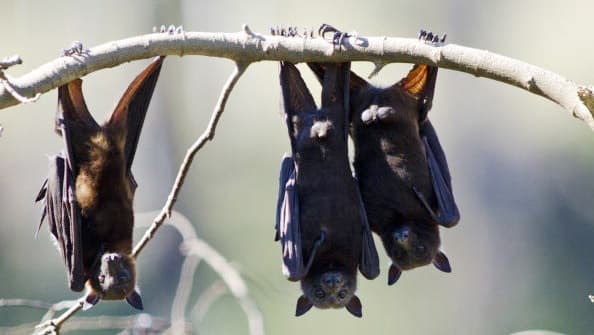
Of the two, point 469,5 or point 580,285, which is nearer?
point 580,285

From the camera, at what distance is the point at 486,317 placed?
92.7 ft

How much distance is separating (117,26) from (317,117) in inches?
1536

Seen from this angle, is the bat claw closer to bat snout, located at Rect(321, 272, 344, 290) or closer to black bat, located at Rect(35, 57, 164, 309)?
black bat, located at Rect(35, 57, 164, 309)

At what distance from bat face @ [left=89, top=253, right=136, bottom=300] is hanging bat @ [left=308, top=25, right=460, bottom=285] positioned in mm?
2240

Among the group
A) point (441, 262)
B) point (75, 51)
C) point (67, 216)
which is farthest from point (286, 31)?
point (441, 262)

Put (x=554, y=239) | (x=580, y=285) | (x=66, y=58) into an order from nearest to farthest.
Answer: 1. (x=66, y=58)
2. (x=580, y=285)
3. (x=554, y=239)

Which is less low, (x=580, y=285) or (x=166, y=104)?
(x=166, y=104)

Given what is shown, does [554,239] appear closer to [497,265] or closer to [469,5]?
[497,265]

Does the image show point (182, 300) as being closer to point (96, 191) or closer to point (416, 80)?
point (96, 191)

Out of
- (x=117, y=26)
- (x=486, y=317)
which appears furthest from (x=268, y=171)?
(x=117, y=26)

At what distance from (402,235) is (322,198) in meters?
0.79

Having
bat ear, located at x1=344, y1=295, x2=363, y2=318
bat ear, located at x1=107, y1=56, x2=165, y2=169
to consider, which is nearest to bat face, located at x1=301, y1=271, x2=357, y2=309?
bat ear, located at x1=344, y1=295, x2=363, y2=318

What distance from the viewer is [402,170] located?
31.2ft

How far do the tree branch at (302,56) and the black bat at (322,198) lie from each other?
0.69 m
